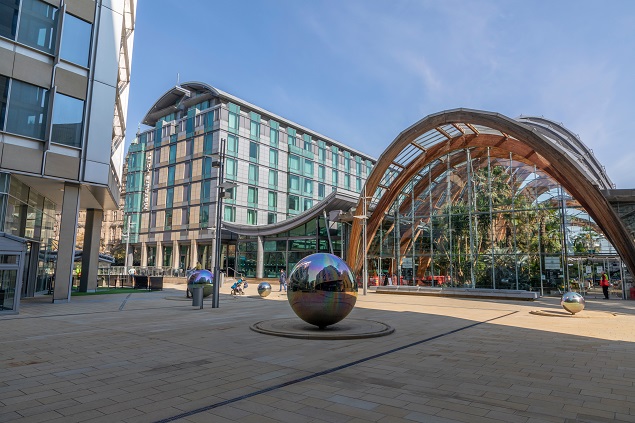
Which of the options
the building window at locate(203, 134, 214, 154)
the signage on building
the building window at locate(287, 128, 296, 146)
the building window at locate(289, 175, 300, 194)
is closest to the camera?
the signage on building

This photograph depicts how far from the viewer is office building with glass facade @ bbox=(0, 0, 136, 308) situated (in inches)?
704

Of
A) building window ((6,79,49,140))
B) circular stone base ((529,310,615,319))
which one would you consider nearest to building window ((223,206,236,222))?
building window ((6,79,49,140))

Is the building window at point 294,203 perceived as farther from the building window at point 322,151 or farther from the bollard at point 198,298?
the bollard at point 198,298

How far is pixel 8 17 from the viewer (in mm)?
17969

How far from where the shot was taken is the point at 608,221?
79.0 ft

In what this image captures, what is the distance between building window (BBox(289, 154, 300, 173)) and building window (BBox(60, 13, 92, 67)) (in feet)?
138

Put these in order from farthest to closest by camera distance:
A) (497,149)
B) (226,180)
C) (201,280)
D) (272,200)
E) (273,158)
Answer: (273,158) → (272,200) → (226,180) → (497,149) → (201,280)

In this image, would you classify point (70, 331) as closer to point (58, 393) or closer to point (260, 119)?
point (58, 393)

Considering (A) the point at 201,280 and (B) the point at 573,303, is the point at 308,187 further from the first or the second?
(B) the point at 573,303

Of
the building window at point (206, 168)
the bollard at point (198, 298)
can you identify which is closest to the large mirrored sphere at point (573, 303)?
the bollard at point (198, 298)

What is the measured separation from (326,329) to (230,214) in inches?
1729

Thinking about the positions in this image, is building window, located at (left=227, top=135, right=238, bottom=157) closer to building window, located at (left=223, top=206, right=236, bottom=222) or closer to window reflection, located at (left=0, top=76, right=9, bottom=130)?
building window, located at (left=223, top=206, right=236, bottom=222)

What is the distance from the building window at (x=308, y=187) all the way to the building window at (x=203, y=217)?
16502 millimetres

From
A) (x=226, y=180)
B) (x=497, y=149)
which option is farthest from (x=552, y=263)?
(x=226, y=180)
